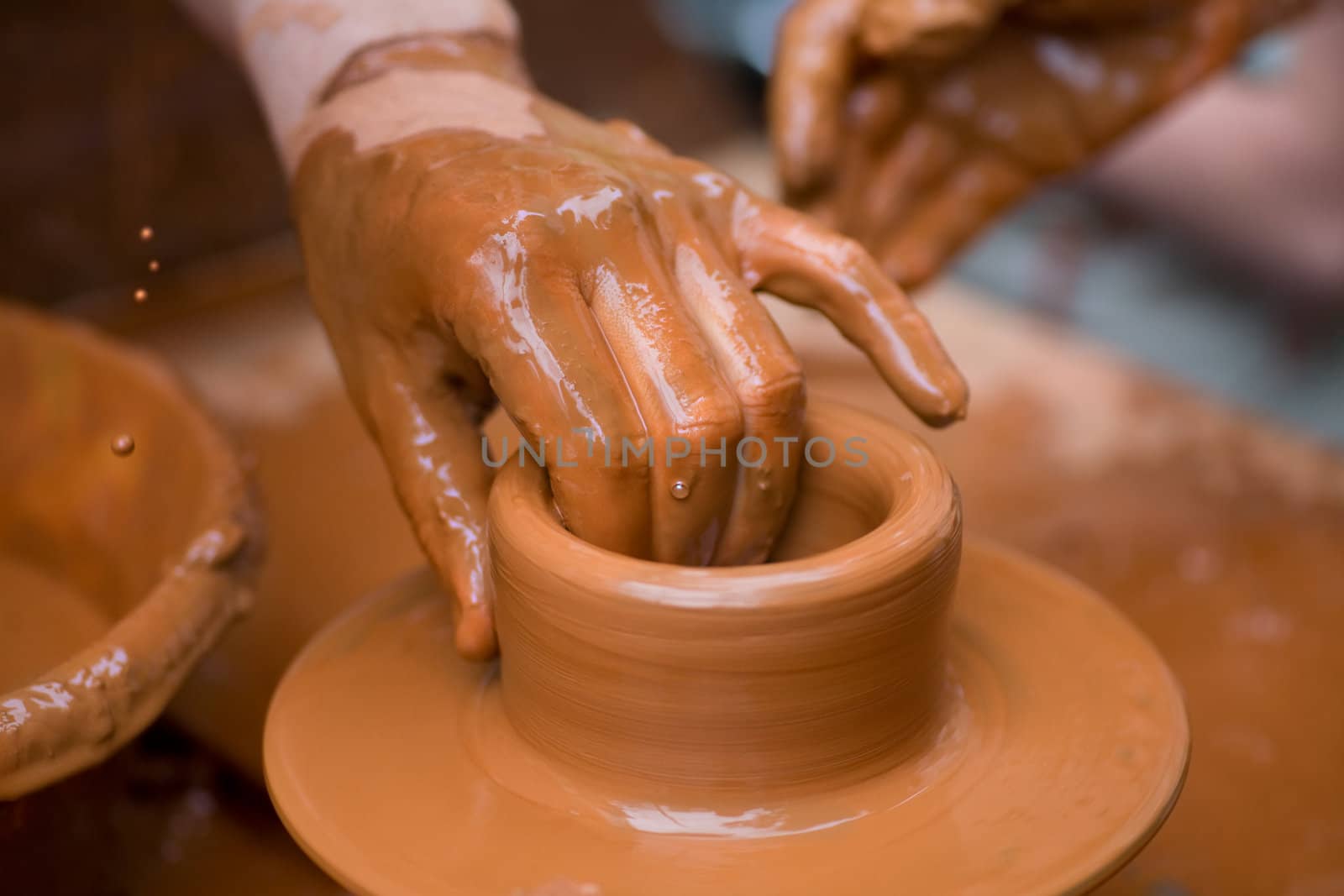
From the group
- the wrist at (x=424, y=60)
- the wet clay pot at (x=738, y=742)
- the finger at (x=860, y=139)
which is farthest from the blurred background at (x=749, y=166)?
the wet clay pot at (x=738, y=742)

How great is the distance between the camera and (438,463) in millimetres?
1130

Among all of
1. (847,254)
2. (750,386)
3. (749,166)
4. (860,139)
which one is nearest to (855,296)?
(847,254)

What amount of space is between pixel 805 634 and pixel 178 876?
2.64 ft

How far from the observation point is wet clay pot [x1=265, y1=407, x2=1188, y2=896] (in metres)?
0.89

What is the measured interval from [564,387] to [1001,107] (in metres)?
1.28

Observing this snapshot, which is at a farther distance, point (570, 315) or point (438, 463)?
point (438, 463)

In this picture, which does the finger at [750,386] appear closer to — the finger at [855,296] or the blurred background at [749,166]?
the finger at [855,296]

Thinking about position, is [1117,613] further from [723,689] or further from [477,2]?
[477,2]

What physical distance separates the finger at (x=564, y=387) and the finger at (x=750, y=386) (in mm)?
79

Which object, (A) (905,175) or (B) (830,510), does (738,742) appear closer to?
(B) (830,510)

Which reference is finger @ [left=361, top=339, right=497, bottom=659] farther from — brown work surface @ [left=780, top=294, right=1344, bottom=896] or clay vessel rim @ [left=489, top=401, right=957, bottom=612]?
brown work surface @ [left=780, top=294, right=1344, bottom=896]

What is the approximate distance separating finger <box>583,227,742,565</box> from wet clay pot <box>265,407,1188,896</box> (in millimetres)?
98

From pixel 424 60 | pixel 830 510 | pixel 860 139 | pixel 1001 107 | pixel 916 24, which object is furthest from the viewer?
pixel 1001 107

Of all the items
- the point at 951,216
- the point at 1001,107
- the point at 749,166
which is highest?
the point at 1001,107
